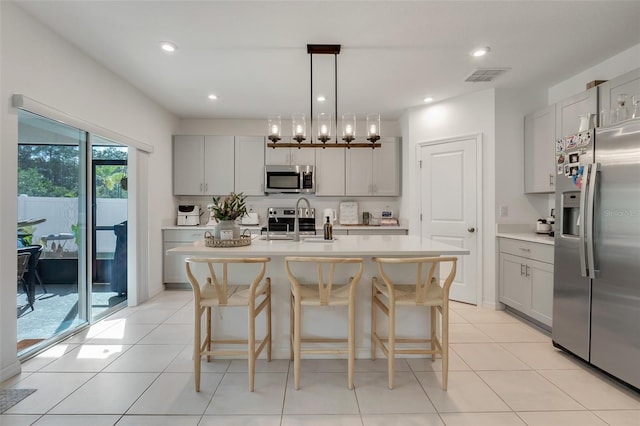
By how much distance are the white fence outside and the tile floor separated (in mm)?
1003

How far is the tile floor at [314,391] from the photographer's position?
1837 millimetres

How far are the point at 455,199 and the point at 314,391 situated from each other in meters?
2.99

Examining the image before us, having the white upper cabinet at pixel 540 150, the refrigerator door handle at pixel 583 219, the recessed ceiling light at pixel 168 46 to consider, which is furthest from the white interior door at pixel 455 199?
the recessed ceiling light at pixel 168 46

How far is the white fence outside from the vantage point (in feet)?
8.45

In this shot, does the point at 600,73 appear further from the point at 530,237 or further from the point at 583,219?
the point at 583,219

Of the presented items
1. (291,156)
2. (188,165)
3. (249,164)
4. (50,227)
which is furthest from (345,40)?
Answer: (188,165)

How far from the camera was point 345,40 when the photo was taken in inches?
105

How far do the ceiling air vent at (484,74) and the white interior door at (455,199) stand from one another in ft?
2.22

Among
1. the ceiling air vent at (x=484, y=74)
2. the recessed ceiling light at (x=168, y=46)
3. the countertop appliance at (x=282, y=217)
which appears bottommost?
the countertop appliance at (x=282, y=217)

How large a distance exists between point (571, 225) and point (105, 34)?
4150 millimetres

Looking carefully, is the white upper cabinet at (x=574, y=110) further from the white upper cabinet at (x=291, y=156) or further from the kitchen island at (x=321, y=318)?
the white upper cabinet at (x=291, y=156)

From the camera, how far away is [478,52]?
2879 mm

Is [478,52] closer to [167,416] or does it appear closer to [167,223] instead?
[167,416]

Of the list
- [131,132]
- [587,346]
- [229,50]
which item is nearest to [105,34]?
[229,50]
